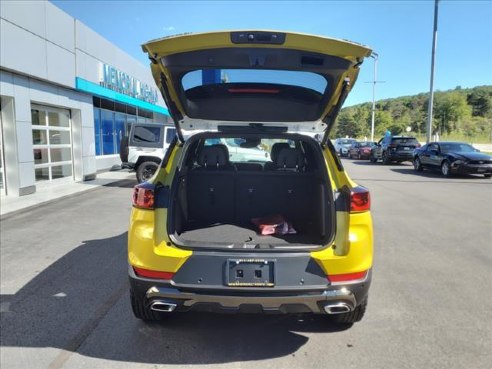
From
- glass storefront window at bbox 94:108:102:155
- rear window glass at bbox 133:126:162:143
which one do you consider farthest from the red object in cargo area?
glass storefront window at bbox 94:108:102:155

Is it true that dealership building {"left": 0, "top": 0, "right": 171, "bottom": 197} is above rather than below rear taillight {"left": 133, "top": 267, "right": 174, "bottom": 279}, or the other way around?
above

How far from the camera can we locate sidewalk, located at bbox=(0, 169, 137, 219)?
29.4ft

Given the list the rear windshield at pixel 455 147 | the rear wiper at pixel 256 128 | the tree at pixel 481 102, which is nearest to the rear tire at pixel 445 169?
the rear windshield at pixel 455 147

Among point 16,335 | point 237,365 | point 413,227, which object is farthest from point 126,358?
point 413,227

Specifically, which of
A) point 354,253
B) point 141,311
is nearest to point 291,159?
point 354,253

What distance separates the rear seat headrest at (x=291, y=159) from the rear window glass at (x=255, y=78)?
1.04m

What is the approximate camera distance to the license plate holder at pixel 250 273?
2.73 m

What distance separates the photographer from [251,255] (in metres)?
2.80

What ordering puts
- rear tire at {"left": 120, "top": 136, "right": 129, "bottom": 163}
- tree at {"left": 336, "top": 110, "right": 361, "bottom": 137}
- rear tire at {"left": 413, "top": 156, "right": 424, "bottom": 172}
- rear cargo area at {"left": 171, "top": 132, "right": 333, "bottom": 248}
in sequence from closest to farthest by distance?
rear cargo area at {"left": 171, "top": 132, "right": 333, "bottom": 248}, rear tire at {"left": 120, "top": 136, "right": 129, "bottom": 163}, rear tire at {"left": 413, "top": 156, "right": 424, "bottom": 172}, tree at {"left": 336, "top": 110, "right": 361, "bottom": 137}

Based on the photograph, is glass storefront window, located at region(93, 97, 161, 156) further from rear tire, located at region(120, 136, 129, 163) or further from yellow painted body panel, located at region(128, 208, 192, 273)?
yellow painted body panel, located at region(128, 208, 192, 273)

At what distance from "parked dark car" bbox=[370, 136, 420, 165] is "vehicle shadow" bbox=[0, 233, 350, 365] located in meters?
20.7

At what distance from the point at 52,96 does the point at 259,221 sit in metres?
11.0

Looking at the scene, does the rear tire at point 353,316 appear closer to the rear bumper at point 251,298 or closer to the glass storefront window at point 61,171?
the rear bumper at point 251,298

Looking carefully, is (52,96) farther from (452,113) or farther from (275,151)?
(452,113)
